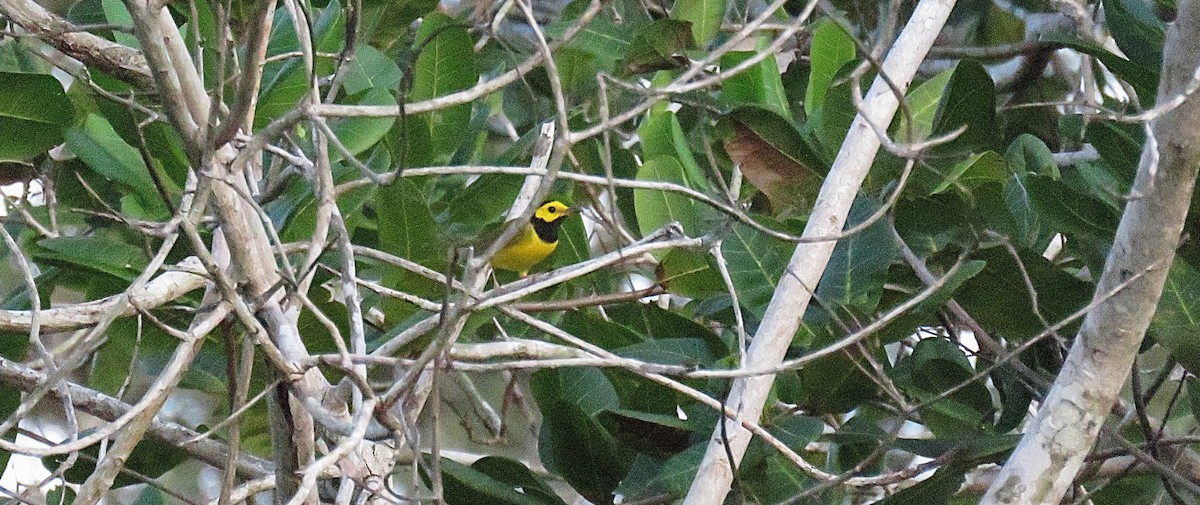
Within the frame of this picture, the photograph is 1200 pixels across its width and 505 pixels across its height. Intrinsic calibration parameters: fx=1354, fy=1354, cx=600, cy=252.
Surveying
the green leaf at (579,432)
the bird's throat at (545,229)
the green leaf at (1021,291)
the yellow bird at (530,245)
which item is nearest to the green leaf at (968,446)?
the green leaf at (1021,291)

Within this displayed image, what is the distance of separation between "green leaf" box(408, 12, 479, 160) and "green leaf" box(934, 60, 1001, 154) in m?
0.89

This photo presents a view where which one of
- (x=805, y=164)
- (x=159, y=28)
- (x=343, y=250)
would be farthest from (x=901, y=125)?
(x=159, y=28)

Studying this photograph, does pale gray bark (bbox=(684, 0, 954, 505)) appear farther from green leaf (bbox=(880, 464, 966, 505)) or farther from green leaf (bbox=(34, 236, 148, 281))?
green leaf (bbox=(34, 236, 148, 281))

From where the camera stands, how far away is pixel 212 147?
1.50m

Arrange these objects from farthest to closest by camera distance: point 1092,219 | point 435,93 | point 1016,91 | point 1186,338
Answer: point 1016,91 → point 435,93 → point 1092,219 → point 1186,338

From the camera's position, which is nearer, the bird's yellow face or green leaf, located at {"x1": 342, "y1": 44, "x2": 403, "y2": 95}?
green leaf, located at {"x1": 342, "y1": 44, "x2": 403, "y2": 95}

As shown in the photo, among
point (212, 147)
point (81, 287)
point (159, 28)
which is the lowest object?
point (81, 287)

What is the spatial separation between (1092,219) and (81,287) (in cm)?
184

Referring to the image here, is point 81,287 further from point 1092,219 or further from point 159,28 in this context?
point 1092,219

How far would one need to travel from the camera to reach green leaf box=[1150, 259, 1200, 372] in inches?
82.0

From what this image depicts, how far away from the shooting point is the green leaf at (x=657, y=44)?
2869 millimetres

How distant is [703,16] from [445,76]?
2.00 feet

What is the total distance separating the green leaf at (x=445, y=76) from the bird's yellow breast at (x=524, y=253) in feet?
3.73

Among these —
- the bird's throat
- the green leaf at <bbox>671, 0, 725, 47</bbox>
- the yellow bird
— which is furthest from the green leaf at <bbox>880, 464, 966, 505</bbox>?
the bird's throat
